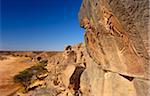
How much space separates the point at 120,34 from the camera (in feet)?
34.2

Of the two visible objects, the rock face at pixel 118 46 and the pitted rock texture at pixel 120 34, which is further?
the rock face at pixel 118 46

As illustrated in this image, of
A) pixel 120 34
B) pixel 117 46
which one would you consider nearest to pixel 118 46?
pixel 117 46

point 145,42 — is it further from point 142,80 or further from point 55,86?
point 55,86

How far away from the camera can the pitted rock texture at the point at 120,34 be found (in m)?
8.22

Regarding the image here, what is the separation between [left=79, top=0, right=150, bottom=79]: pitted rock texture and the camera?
8.22 metres

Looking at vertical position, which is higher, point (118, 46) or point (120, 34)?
point (120, 34)

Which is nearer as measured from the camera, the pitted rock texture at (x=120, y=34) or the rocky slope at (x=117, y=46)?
the pitted rock texture at (x=120, y=34)

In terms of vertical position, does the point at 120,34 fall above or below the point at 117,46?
above

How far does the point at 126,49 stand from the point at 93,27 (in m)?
3.42

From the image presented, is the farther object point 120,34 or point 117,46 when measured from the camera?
point 117,46

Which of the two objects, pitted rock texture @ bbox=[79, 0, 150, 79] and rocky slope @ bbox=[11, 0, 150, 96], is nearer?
pitted rock texture @ bbox=[79, 0, 150, 79]

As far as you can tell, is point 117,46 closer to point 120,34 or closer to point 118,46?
point 118,46

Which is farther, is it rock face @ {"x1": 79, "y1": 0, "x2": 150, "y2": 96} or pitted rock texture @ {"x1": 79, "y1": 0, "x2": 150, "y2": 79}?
rock face @ {"x1": 79, "y1": 0, "x2": 150, "y2": 96}

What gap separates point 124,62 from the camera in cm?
1070
